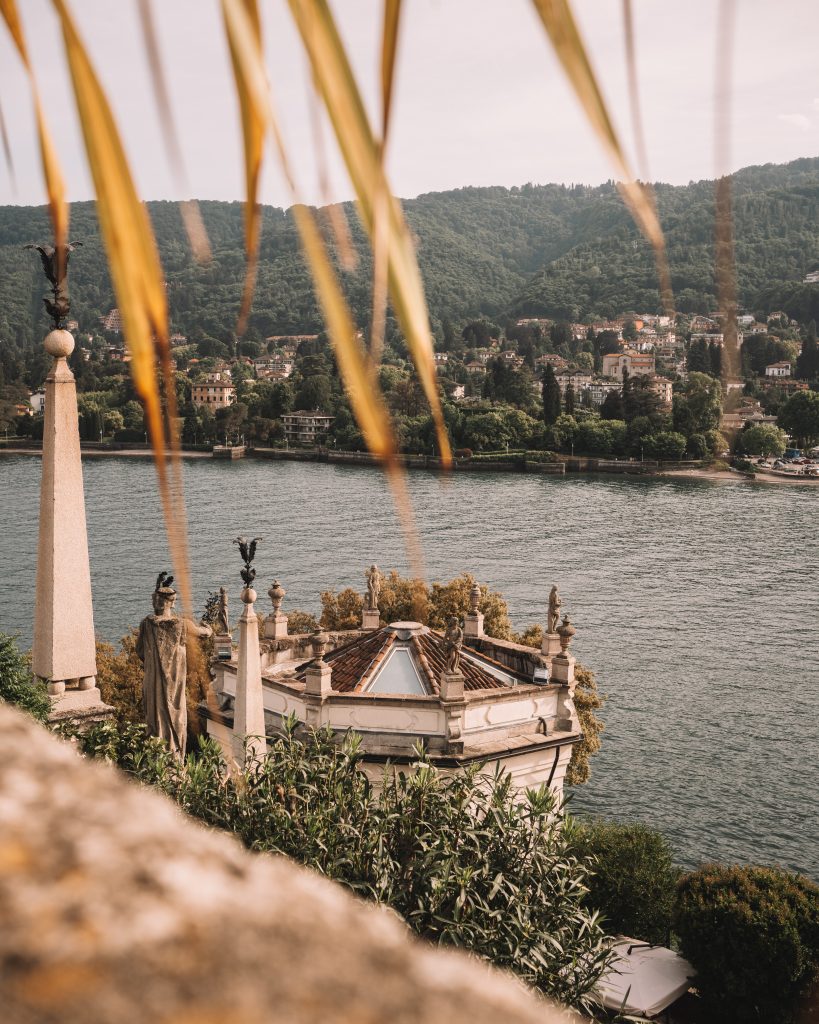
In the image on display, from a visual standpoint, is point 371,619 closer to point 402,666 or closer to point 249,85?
point 402,666

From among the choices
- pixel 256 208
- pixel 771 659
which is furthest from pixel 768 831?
pixel 256 208

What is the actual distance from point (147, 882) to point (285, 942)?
0.25 ft

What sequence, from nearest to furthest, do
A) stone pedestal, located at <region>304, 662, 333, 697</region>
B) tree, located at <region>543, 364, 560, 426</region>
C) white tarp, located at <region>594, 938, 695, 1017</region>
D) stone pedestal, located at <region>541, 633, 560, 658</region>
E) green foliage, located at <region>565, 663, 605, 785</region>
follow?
1. white tarp, located at <region>594, 938, 695, 1017</region>
2. stone pedestal, located at <region>304, 662, 333, 697</region>
3. stone pedestal, located at <region>541, 633, 560, 658</region>
4. green foliage, located at <region>565, 663, 605, 785</region>
5. tree, located at <region>543, 364, 560, 426</region>

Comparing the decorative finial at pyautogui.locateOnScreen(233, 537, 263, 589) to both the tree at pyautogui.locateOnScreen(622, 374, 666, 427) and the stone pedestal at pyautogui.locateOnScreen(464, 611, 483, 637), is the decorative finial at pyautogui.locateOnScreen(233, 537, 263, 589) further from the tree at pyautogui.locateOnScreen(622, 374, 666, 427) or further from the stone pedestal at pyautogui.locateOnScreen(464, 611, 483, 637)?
the tree at pyautogui.locateOnScreen(622, 374, 666, 427)

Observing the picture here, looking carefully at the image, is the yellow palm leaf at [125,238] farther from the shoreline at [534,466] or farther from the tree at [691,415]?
the shoreline at [534,466]

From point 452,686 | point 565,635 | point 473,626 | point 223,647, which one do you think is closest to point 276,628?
point 223,647

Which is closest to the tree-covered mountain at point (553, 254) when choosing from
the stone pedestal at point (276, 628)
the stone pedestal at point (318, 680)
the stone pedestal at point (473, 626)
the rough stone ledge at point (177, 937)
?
the stone pedestal at point (473, 626)

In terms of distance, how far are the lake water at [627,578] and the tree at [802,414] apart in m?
14.9

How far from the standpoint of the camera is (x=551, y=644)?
14.9m

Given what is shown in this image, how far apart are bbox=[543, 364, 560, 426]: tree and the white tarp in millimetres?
69327

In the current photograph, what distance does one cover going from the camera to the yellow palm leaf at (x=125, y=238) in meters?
0.76

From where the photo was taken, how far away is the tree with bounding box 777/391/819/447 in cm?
7975

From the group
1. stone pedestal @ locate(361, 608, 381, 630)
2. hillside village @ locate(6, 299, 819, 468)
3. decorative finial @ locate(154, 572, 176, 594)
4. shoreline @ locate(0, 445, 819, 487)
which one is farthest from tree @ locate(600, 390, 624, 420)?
decorative finial @ locate(154, 572, 176, 594)

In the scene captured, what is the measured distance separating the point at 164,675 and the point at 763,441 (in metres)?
72.4
